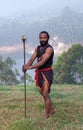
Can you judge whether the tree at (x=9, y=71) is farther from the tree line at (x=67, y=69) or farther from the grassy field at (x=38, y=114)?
the grassy field at (x=38, y=114)

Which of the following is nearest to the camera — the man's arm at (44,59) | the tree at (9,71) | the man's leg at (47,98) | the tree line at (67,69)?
the man's arm at (44,59)

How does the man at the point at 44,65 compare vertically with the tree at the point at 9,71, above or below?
above

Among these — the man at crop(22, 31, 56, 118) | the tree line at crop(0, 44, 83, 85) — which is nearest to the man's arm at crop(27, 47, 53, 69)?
the man at crop(22, 31, 56, 118)

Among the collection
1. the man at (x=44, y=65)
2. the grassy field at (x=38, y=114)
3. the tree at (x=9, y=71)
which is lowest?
the tree at (x=9, y=71)

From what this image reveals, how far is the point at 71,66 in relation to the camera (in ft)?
108

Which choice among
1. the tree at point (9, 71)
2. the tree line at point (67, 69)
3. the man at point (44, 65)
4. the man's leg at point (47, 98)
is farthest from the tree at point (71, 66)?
the man at point (44, 65)

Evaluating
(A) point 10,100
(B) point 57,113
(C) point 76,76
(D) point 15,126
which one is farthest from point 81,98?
(C) point 76,76

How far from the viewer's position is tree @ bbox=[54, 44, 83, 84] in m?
31.2

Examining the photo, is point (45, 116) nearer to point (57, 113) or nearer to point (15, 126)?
point (57, 113)

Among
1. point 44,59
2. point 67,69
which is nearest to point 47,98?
point 44,59

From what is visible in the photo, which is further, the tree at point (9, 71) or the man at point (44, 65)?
the tree at point (9, 71)

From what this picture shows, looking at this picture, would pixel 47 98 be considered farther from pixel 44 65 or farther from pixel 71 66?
pixel 71 66

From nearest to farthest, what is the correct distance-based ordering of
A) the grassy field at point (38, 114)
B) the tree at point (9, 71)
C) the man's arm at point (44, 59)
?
the grassy field at point (38, 114) → the man's arm at point (44, 59) → the tree at point (9, 71)

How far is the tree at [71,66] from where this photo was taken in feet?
102
